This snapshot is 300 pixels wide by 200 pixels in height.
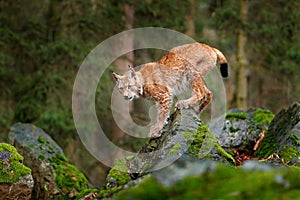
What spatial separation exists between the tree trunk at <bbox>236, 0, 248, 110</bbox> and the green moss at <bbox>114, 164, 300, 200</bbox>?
10461 millimetres

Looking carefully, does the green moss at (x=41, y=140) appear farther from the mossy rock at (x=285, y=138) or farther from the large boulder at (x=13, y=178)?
the mossy rock at (x=285, y=138)

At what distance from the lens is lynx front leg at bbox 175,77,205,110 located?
6.02 metres

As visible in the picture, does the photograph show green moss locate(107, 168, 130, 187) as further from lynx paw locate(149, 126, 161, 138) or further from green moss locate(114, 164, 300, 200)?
green moss locate(114, 164, 300, 200)

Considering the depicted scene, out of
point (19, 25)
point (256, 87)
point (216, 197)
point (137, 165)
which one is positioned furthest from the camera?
point (256, 87)

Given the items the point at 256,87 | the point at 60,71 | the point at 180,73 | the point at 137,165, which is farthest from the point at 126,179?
the point at 256,87

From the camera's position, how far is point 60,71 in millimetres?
11727

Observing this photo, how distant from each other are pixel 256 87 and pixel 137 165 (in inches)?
424

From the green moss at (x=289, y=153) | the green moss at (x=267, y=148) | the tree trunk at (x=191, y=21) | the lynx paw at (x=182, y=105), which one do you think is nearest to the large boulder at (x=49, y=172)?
the lynx paw at (x=182, y=105)

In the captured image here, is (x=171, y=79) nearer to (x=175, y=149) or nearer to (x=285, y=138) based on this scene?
(x=175, y=149)

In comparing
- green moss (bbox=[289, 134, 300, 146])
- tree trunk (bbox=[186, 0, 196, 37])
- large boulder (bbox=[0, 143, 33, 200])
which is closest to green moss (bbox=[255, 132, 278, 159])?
green moss (bbox=[289, 134, 300, 146])

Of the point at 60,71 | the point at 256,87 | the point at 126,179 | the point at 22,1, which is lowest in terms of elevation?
the point at 256,87

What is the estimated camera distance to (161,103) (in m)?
5.89

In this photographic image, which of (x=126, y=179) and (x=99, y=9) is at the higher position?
(x=99, y=9)

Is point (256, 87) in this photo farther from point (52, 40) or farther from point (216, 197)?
point (216, 197)
